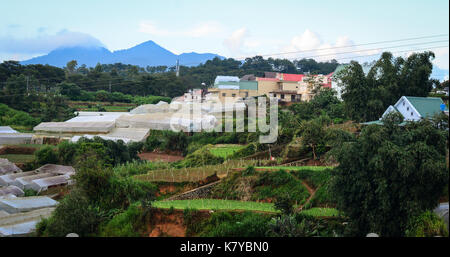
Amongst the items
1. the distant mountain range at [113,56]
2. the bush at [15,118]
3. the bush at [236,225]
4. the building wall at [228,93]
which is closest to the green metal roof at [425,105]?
the bush at [236,225]

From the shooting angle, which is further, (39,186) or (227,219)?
(39,186)

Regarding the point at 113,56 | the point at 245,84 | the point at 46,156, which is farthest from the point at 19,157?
the point at 113,56

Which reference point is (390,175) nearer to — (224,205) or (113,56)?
(224,205)

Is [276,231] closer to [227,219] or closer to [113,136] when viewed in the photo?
[227,219]

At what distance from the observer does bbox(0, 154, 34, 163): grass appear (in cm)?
→ 2426

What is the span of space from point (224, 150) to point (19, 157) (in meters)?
12.9

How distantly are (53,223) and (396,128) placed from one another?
923cm

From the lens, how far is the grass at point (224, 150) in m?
20.7

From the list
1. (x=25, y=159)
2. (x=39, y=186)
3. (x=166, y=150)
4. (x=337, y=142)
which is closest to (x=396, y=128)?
(x=337, y=142)

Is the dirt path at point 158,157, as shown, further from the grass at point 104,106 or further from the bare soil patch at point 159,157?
the grass at point 104,106

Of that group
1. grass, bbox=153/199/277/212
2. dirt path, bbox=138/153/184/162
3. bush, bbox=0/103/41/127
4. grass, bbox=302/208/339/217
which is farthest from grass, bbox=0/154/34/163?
grass, bbox=302/208/339/217

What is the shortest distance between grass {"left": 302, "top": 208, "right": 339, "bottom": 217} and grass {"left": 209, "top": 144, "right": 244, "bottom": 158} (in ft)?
29.9

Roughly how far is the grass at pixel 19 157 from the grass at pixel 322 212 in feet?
60.7

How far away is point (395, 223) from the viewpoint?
344 inches
